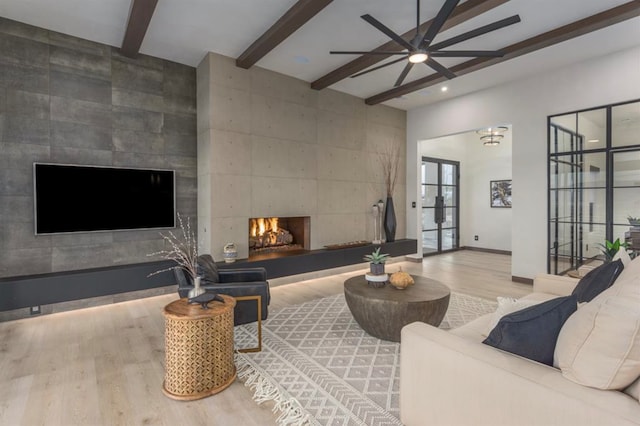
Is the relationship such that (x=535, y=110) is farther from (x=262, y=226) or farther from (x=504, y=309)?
(x=262, y=226)

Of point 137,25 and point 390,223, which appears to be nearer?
point 137,25

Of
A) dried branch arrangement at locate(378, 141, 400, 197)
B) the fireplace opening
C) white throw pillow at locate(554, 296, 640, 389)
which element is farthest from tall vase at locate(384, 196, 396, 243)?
white throw pillow at locate(554, 296, 640, 389)

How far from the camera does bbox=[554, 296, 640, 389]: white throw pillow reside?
3.84 ft

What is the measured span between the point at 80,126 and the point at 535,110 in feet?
22.5

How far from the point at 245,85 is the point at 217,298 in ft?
12.2

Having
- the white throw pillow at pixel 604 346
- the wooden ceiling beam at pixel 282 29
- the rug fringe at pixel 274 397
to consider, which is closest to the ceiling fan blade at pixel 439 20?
the wooden ceiling beam at pixel 282 29

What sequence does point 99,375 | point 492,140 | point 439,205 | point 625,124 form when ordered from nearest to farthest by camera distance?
point 99,375, point 625,124, point 492,140, point 439,205

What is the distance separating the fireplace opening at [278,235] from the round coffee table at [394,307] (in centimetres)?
247

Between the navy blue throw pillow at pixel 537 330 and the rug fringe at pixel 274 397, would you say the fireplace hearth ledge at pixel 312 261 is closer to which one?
the rug fringe at pixel 274 397

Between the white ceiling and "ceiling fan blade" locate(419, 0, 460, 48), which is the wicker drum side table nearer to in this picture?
"ceiling fan blade" locate(419, 0, 460, 48)

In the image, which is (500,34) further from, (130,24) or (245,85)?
(130,24)

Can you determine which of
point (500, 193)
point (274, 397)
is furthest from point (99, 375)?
point (500, 193)

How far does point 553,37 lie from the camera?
4121 mm

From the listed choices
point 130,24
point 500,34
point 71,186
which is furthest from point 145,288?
point 500,34
